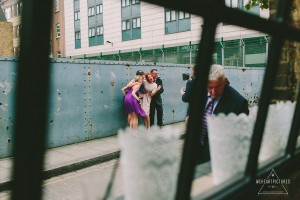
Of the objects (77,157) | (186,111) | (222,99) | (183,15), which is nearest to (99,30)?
(183,15)

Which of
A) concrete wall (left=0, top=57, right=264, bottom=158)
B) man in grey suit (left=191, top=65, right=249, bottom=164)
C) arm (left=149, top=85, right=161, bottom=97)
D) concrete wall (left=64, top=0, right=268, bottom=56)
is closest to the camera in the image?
concrete wall (left=64, top=0, right=268, bottom=56)

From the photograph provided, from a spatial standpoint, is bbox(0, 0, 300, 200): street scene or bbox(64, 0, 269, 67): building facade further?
bbox(64, 0, 269, 67): building facade

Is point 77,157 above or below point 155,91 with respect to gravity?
below

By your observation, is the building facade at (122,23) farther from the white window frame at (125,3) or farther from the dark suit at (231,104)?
the dark suit at (231,104)

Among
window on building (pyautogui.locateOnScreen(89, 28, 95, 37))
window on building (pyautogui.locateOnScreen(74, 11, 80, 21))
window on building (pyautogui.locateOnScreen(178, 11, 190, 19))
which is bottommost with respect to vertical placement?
window on building (pyautogui.locateOnScreen(89, 28, 95, 37))

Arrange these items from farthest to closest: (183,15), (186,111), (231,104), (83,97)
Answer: (83,97), (231,104), (186,111), (183,15)

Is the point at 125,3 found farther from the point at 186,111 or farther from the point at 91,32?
the point at 186,111

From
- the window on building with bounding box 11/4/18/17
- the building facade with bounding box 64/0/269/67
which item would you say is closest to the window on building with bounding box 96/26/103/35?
the building facade with bounding box 64/0/269/67

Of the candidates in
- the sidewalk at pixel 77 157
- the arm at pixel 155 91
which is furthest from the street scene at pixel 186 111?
the arm at pixel 155 91

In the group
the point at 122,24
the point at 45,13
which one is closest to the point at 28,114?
the point at 45,13

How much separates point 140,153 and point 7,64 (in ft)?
16.3

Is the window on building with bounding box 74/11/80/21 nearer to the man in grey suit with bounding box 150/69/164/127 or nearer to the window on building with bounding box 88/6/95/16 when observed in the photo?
the window on building with bounding box 88/6/95/16
